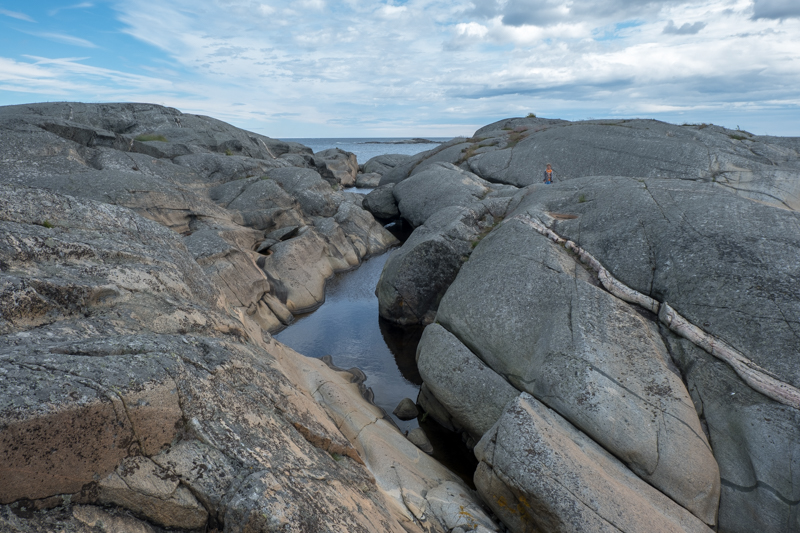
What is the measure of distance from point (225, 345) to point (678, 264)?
10362 mm

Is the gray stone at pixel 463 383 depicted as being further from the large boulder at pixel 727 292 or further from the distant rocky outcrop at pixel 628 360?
the large boulder at pixel 727 292

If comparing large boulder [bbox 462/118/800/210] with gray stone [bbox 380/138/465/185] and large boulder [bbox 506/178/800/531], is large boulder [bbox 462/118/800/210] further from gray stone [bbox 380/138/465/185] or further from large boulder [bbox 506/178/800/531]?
large boulder [bbox 506/178/800/531]

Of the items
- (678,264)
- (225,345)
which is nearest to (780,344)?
(678,264)

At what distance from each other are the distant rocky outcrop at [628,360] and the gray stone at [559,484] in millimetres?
30

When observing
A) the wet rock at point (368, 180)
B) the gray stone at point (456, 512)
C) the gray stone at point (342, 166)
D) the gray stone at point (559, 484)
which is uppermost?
the gray stone at point (342, 166)

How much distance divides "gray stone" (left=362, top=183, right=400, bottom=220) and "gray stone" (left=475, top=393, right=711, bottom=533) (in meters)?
26.9

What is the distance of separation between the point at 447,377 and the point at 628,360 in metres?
4.23

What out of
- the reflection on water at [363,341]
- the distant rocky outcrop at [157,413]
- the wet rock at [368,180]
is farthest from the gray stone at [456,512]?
the wet rock at [368,180]

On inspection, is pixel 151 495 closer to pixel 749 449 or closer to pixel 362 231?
pixel 749 449

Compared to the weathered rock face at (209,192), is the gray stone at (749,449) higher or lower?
lower

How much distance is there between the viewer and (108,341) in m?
5.71

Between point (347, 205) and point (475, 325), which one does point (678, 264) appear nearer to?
point (475, 325)

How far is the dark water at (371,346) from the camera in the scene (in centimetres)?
1248

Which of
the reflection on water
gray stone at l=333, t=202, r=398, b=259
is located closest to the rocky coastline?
the reflection on water
